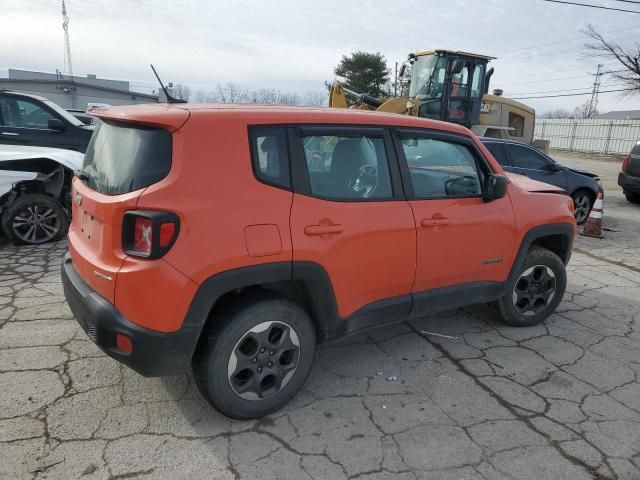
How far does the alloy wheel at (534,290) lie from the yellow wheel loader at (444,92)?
29.8ft

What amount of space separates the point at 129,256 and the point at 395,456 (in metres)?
1.73

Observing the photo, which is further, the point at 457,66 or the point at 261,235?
the point at 457,66

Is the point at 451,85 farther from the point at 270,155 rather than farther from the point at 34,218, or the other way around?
the point at 270,155

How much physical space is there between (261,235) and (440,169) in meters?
1.56

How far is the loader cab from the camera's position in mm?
13117

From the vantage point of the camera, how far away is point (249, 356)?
268cm

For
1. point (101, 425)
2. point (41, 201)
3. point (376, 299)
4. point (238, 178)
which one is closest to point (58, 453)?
point (101, 425)

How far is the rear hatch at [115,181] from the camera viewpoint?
2.38m

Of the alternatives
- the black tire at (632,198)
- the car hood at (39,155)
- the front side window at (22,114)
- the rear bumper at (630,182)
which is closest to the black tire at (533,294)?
the car hood at (39,155)

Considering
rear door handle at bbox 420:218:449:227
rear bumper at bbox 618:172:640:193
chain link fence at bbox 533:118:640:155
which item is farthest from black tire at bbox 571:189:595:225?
chain link fence at bbox 533:118:640:155

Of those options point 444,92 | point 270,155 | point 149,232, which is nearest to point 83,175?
point 149,232

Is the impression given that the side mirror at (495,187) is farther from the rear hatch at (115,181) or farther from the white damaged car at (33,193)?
the white damaged car at (33,193)

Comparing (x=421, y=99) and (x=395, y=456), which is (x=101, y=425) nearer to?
(x=395, y=456)

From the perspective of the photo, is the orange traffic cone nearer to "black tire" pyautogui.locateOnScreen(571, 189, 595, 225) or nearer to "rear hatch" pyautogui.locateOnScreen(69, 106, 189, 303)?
"black tire" pyautogui.locateOnScreen(571, 189, 595, 225)
